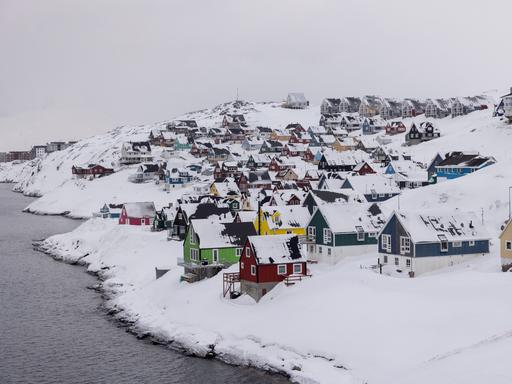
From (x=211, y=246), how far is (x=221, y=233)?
217 cm

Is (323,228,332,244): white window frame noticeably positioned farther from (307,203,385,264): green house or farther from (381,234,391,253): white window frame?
(381,234,391,253): white window frame

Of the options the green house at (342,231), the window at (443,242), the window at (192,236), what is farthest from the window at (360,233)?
the window at (192,236)

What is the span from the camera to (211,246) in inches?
2488

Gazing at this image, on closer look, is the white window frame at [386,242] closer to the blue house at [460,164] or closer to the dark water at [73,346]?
the dark water at [73,346]

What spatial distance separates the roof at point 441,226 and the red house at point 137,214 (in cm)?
5504

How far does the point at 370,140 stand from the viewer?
529 ft

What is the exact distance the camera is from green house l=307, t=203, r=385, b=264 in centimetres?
6206

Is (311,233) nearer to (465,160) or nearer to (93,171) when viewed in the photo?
(465,160)

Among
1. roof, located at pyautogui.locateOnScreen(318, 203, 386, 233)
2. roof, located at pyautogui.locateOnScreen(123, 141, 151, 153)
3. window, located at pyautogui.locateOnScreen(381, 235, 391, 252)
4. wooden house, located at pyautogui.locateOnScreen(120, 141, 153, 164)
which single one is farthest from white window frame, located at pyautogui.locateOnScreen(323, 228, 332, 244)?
roof, located at pyautogui.locateOnScreen(123, 141, 151, 153)

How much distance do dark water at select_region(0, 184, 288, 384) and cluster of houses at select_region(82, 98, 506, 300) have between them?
10045 millimetres

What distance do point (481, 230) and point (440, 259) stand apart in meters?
5.35

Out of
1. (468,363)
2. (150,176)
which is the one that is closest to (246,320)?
(468,363)

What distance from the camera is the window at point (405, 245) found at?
180ft

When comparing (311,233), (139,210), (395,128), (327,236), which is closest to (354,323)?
(327,236)
